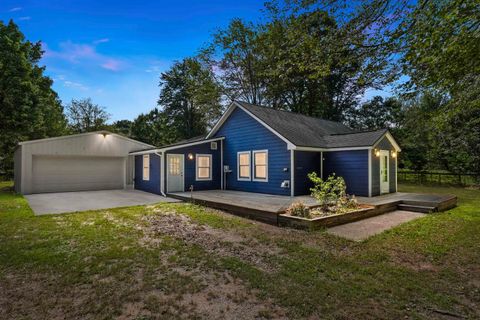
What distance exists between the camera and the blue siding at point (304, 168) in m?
10.1

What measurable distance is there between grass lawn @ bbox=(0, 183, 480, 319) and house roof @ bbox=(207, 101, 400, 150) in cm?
474

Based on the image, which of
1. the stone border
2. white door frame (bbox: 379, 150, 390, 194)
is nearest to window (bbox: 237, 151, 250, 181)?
the stone border

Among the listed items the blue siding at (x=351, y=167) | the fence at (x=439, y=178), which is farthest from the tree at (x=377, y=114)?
the blue siding at (x=351, y=167)

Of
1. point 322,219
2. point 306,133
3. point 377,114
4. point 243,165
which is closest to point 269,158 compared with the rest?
point 243,165

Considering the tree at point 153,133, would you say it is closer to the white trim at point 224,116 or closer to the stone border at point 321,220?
the white trim at point 224,116

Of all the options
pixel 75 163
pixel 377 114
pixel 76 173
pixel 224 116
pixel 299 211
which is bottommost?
pixel 299 211

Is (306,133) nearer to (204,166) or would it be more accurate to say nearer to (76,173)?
(204,166)

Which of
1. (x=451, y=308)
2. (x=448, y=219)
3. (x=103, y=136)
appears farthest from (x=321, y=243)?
(x=103, y=136)

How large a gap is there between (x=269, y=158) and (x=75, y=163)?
10.7 metres

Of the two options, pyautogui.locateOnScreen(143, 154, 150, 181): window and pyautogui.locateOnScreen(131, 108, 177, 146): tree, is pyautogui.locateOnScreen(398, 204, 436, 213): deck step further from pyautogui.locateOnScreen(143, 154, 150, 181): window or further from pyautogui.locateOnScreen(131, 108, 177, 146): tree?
pyautogui.locateOnScreen(131, 108, 177, 146): tree

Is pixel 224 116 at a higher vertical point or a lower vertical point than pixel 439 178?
higher

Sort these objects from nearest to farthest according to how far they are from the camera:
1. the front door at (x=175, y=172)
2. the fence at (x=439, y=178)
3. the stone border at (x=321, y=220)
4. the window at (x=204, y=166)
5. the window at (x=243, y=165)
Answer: the stone border at (x=321, y=220), the front door at (x=175, y=172), the window at (x=243, y=165), the window at (x=204, y=166), the fence at (x=439, y=178)

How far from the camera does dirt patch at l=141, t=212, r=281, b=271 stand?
431 cm

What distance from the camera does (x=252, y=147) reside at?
38.0 ft
